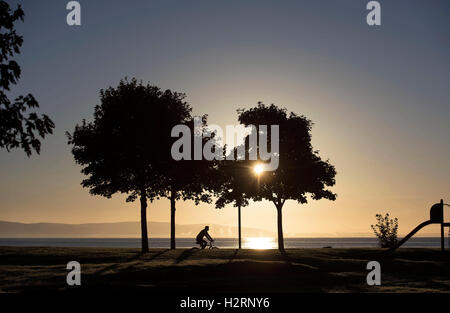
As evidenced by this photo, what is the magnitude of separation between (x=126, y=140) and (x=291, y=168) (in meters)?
18.9

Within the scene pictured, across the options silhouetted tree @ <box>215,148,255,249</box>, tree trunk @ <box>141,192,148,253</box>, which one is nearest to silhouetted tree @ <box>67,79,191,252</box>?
tree trunk @ <box>141,192,148,253</box>

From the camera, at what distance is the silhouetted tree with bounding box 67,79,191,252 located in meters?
51.0

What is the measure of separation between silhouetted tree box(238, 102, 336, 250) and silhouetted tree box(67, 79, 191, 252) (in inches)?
492

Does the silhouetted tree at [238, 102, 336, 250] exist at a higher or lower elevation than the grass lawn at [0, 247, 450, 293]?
higher

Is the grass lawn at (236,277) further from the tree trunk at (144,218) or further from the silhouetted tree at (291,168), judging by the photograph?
the silhouetted tree at (291,168)

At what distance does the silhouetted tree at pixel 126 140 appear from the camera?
167 ft

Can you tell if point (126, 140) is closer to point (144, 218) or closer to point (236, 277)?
point (144, 218)

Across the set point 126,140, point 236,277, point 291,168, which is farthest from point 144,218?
point 236,277

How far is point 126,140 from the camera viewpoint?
51.0 m

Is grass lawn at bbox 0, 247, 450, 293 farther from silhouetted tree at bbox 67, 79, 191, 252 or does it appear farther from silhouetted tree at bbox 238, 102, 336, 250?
silhouetted tree at bbox 238, 102, 336, 250

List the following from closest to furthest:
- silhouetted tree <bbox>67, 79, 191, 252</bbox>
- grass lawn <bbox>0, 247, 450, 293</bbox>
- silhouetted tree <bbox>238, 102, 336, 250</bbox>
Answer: grass lawn <bbox>0, 247, 450, 293</bbox>
silhouetted tree <bbox>67, 79, 191, 252</bbox>
silhouetted tree <bbox>238, 102, 336, 250</bbox>

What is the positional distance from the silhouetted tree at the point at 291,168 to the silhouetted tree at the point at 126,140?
12.5 metres

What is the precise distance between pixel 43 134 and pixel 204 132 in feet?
122
